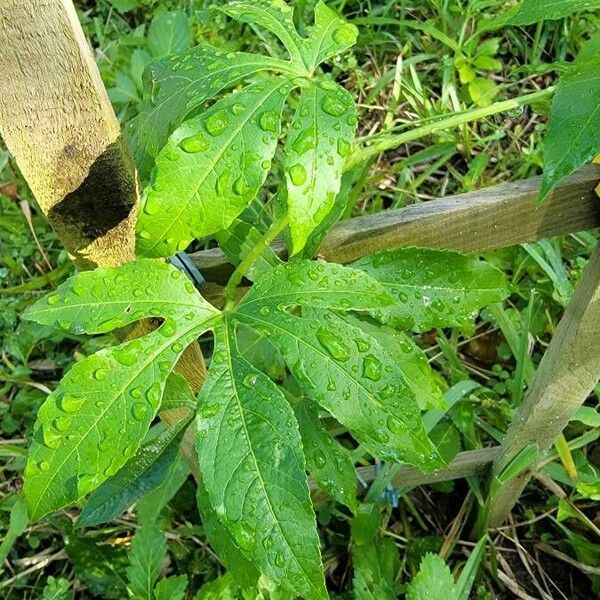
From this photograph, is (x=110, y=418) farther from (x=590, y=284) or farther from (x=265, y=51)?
(x=265, y=51)

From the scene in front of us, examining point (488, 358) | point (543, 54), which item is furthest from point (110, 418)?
point (543, 54)

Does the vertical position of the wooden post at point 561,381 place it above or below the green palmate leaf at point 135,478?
below

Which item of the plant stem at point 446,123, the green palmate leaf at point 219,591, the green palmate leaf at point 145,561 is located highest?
the plant stem at point 446,123

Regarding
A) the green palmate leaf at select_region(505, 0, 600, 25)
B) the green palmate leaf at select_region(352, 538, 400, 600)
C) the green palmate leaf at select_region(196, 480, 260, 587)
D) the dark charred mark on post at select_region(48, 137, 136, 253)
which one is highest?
the green palmate leaf at select_region(505, 0, 600, 25)

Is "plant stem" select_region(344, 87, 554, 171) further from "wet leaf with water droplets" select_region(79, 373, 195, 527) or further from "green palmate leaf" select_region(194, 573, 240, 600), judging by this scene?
"green palmate leaf" select_region(194, 573, 240, 600)

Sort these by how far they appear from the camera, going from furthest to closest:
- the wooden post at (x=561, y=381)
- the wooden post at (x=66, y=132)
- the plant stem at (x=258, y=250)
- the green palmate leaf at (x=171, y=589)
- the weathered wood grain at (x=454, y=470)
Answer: the weathered wood grain at (x=454, y=470) < the green palmate leaf at (x=171, y=589) < the wooden post at (x=561, y=381) < the plant stem at (x=258, y=250) < the wooden post at (x=66, y=132)

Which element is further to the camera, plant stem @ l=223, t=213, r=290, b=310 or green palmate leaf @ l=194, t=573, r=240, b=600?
green palmate leaf @ l=194, t=573, r=240, b=600

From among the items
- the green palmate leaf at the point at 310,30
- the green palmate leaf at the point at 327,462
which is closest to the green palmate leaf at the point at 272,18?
the green palmate leaf at the point at 310,30

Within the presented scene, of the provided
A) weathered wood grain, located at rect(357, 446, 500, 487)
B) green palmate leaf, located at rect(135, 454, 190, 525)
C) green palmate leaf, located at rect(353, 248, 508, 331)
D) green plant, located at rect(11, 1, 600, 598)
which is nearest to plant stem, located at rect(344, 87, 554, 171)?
green plant, located at rect(11, 1, 600, 598)

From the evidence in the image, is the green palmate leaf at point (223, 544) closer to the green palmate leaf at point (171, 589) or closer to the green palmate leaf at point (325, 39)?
the green palmate leaf at point (171, 589)
